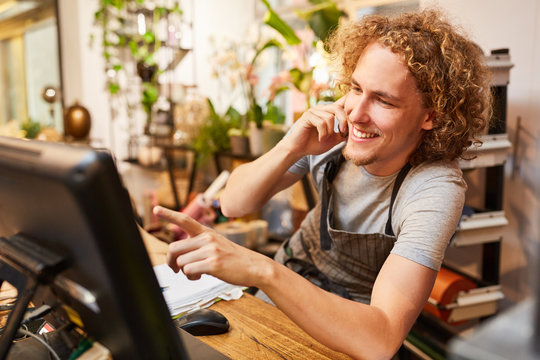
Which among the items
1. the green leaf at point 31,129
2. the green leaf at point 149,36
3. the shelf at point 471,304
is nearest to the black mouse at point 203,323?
the shelf at point 471,304

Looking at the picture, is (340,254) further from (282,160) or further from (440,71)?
(440,71)

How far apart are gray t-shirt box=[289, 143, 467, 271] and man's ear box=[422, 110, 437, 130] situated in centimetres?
11

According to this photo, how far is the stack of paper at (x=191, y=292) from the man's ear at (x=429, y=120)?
0.62 metres

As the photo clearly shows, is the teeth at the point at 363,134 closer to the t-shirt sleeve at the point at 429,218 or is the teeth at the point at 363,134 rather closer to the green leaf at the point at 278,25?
the t-shirt sleeve at the point at 429,218

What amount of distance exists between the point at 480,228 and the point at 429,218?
0.86 meters

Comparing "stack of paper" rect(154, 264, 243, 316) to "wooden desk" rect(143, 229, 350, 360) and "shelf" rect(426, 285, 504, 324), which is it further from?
"shelf" rect(426, 285, 504, 324)

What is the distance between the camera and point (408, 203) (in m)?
1.07

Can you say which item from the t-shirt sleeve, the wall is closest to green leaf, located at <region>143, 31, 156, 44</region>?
the wall

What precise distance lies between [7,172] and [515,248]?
1.92 m

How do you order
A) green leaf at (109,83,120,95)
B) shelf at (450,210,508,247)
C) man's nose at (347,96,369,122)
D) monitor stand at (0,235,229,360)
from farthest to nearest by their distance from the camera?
green leaf at (109,83,120,95)
shelf at (450,210,508,247)
man's nose at (347,96,369,122)
monitor stand at (0,235,229,360)

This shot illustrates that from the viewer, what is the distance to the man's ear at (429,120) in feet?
3.90

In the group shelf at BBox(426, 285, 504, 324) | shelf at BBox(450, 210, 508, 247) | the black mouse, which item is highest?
the black mouse

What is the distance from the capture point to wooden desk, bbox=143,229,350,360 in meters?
0.84

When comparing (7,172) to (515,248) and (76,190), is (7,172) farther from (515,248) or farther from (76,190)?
(515,248)
